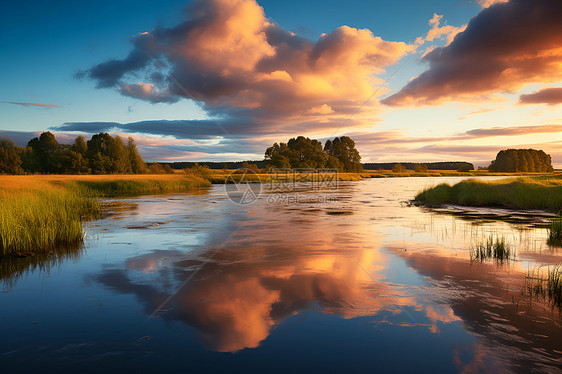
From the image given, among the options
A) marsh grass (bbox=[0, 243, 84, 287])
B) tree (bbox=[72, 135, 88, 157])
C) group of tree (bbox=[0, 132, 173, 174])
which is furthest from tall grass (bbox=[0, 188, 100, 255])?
tree (bbox=[72, 135, 88, 157])

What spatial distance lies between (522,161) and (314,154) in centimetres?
10108

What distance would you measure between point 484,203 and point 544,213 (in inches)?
206

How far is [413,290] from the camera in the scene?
29.3ft

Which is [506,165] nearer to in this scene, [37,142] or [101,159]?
[101,159]

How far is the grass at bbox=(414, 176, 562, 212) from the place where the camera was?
26.9m

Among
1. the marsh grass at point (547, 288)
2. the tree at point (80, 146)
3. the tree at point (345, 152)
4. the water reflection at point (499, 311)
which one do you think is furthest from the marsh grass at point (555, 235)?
the tree at point (345, 152)

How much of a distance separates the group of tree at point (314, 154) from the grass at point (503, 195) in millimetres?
93071

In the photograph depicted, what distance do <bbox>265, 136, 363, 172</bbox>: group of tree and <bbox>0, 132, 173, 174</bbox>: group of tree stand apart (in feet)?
168

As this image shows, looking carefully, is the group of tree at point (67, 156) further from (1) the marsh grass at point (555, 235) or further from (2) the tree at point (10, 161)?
(1) the marsh grass at point (555, 235)

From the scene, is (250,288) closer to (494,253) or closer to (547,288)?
(547,288)

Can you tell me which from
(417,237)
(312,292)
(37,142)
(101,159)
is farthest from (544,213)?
(37,142)

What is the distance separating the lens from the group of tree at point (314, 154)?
130 metres

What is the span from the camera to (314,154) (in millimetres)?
134125

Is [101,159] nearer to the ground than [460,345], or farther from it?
farther from it
